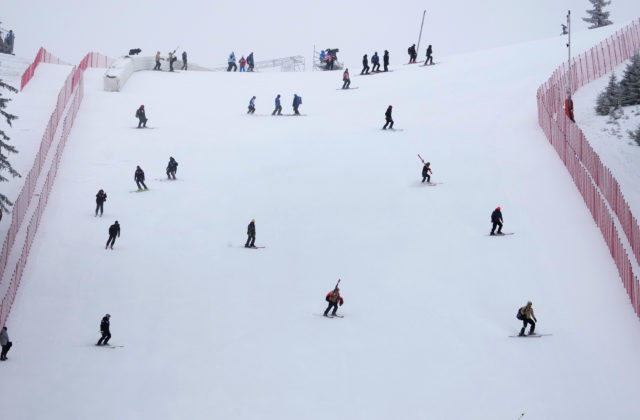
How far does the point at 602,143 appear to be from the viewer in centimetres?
3716

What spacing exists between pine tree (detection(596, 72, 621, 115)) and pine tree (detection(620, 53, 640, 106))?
0.27 meters

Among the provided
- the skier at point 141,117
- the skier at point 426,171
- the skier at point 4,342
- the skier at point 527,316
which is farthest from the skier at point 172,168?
the skier at point 527,316

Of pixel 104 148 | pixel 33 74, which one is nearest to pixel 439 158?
pixel 104 148

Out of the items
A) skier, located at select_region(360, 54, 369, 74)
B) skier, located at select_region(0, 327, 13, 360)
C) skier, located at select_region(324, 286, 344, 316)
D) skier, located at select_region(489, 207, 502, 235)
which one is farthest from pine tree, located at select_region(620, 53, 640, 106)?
skier, located at select_region(0, 327, 13, 360)

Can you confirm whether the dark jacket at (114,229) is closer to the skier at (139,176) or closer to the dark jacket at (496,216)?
the skier at (139,176)

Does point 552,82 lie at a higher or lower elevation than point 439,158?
higher

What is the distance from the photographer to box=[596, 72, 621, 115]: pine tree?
40.8 metres

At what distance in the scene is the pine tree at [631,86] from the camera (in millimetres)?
41500

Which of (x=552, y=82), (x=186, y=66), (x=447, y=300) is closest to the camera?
(x=447, y=300)

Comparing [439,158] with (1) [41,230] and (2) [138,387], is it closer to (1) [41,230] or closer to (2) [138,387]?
(1) [41,230]

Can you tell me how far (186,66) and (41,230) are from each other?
32444 millimetres

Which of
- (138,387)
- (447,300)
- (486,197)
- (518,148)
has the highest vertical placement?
(518,148)

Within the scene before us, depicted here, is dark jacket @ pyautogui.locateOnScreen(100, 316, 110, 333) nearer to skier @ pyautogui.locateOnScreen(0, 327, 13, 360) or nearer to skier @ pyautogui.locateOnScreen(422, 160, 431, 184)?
skier @ pyautogui.locateOnScreen(0, 327, 13, 360)

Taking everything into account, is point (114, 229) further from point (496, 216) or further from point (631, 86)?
point (631, 86)
